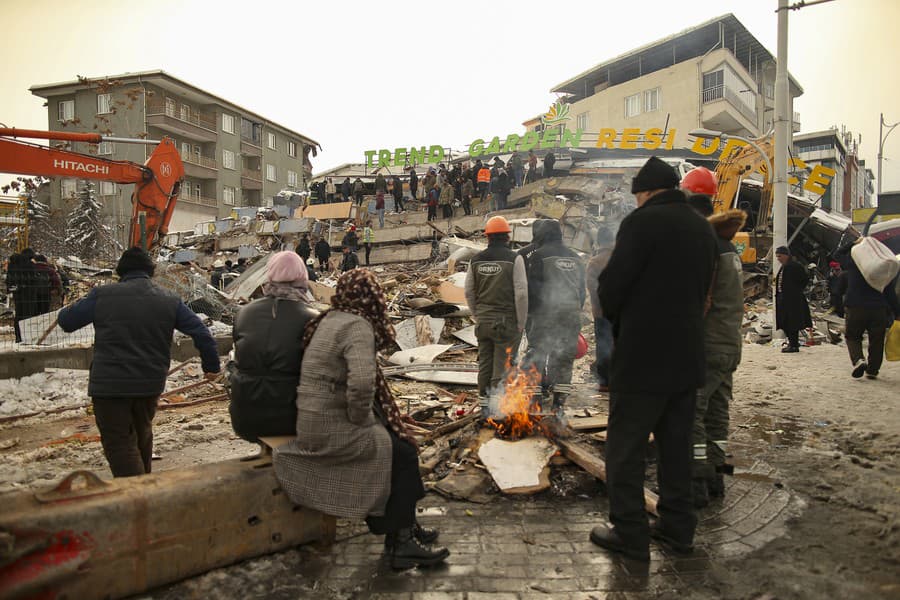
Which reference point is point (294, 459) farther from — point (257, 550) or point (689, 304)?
point (689, 304)

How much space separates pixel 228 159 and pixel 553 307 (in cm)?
4084

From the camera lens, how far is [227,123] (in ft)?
133

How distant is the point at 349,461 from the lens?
2.88 meters

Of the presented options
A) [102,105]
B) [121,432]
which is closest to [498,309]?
[121,432]

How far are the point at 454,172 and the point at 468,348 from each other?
15546 mm

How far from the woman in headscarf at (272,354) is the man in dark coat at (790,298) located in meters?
9.27

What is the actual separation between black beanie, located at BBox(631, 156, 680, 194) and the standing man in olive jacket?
3142 millimetres

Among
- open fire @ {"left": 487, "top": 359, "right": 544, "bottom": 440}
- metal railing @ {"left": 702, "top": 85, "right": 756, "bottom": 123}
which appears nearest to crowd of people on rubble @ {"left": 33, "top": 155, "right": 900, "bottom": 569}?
open fire @ {"left": 487, "top": 359, "right": 544, "bottom": 440}

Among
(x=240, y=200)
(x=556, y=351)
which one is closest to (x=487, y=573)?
(x=556, y=351)

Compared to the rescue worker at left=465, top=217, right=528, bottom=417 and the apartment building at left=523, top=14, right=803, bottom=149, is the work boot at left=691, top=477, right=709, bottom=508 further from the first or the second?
the apartment building at left=523, top=14, right=803, bottom=149

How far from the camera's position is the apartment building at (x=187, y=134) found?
3403 cm

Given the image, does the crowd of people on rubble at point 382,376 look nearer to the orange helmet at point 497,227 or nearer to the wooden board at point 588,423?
the wooden board at point 588,423

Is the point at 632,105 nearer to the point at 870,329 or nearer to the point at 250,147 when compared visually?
the point at 250,147

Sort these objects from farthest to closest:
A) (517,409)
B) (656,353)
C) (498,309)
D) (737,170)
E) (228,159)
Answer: (228,159)
(737,170)
(498,309)
(517,409)
(656,353)
